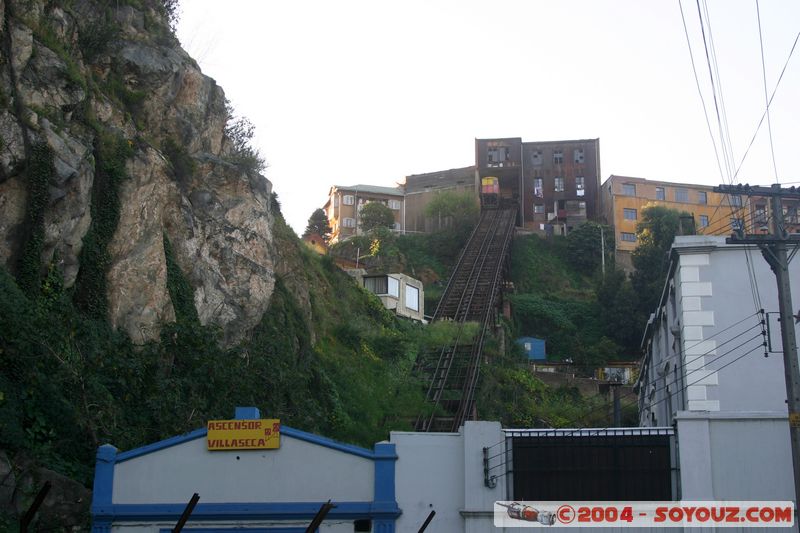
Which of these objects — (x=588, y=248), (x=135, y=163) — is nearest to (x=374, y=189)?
(x=588, y=248)

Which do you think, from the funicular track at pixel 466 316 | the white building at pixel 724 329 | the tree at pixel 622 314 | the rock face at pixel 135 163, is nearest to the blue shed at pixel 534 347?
the funicular track at pixel 466 316

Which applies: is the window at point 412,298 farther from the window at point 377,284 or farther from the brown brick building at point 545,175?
the brown brick building at point 545,175

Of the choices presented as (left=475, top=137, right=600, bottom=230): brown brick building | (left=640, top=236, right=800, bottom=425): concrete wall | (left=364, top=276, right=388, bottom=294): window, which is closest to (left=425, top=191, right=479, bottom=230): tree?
(left=475, top=137, right=600, bottom=230): brown brick building

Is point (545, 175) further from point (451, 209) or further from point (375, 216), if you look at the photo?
point (375, 216)

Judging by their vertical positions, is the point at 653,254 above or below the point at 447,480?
above

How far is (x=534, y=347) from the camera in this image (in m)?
59.0

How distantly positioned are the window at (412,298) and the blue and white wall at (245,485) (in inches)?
1384

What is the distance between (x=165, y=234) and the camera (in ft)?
95.7

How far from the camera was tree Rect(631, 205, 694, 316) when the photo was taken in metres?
59.4

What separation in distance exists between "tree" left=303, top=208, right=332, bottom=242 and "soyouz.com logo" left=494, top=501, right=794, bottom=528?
62776 millimetres

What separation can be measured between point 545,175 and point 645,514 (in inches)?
2746

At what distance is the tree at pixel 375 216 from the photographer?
78.9m

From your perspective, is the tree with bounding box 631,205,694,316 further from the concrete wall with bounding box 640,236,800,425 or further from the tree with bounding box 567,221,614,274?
the concrete wall with bounding box 640,236,800,425

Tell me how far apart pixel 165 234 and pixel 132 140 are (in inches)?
115
